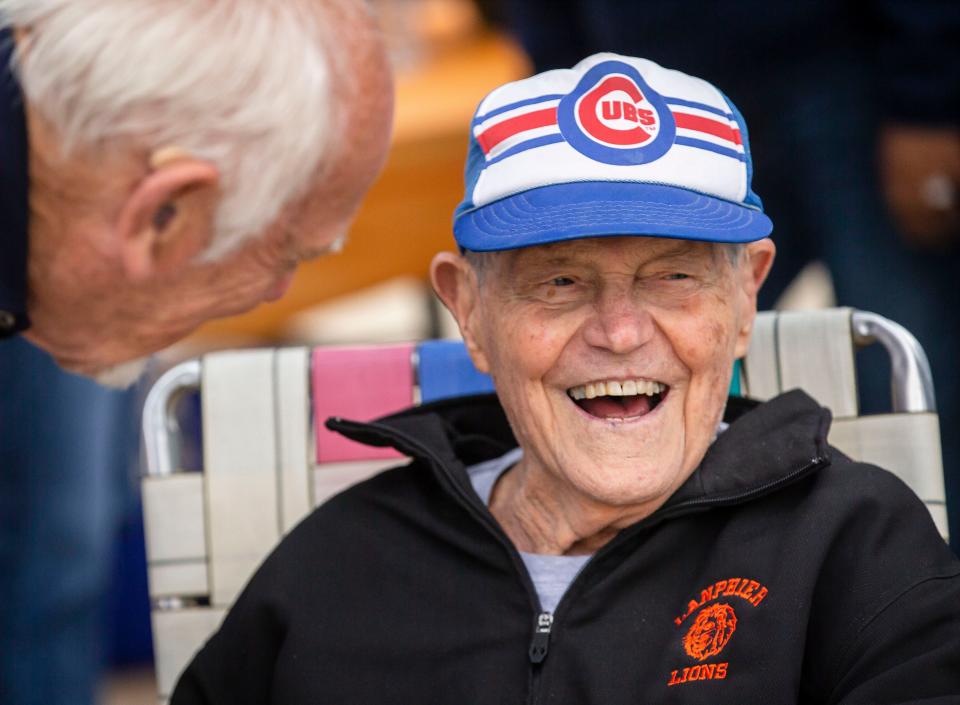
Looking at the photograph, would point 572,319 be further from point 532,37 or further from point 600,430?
point 532,37

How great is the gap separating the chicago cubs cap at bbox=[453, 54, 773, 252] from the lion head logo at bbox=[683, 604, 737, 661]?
1.69 feet

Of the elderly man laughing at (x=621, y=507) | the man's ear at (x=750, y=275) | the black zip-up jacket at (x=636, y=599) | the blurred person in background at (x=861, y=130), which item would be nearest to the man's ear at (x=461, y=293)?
the elderly man laughing at (x=621, y=507)

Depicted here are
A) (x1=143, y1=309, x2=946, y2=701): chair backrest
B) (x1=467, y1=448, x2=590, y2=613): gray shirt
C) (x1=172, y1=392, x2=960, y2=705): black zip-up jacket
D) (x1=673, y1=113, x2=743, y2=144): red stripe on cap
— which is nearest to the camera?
(x1=172, y1=392, x2=960, y2=705): black zip-up jacket

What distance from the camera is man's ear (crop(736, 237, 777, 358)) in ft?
6.97

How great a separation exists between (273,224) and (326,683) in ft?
2.33

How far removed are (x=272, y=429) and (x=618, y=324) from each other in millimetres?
961

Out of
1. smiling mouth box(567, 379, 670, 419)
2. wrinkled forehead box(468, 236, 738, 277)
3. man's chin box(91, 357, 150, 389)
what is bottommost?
smiling mouth box(567, 379, 670, 419)

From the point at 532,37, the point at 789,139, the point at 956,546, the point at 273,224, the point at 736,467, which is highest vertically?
the point at 532,37

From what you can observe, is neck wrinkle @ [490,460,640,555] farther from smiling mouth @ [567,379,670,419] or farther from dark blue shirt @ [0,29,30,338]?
dark blue shirt @ [0,29,30,338]

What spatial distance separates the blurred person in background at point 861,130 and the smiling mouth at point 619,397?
3.82 feet

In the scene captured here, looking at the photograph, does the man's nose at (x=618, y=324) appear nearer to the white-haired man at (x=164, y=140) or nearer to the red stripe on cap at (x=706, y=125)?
the red stripe on cap at (x=706, y=125)

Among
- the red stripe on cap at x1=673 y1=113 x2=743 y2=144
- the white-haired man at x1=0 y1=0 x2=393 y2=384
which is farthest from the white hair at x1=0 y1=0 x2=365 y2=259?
the red stripe on cap at x1=673 y1=113 x2=743 y2=144

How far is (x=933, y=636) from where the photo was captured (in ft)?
5.82

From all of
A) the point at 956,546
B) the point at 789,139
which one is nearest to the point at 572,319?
the point at 789,139
